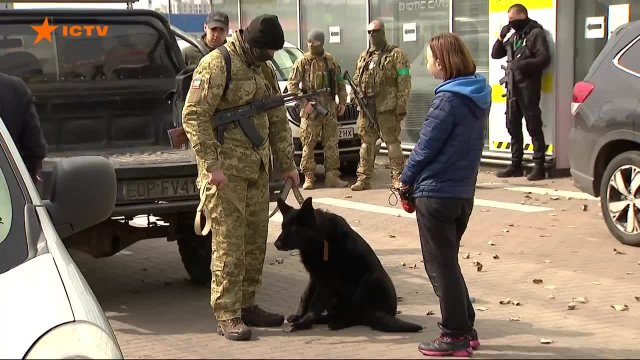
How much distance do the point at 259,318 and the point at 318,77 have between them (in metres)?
6.83

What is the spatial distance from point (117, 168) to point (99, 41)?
70.3 inches

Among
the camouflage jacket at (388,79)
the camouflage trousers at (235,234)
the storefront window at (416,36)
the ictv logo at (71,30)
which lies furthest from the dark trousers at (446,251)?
the storefront window at (416,36)

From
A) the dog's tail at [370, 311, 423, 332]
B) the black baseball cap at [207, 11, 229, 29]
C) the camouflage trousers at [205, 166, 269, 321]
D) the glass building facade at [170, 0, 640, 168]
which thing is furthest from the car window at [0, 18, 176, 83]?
the glass building facade at [170, 0, 640, 168]

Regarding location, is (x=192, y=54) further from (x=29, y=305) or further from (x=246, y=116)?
(x=29, y=305)

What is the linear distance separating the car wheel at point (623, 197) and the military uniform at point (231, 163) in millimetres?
3885

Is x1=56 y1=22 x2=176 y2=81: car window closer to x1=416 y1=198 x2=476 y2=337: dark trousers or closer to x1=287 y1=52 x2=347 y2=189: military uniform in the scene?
x1=416 y1=198 x2=476 y2=337: dark trousers

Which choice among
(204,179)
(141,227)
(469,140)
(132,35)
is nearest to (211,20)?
(132,35)

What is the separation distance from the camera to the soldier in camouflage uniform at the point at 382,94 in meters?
13.0

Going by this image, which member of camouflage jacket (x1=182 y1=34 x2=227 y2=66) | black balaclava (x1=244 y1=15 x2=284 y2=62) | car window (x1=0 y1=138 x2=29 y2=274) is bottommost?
car window (x1=0 y1=138 x2=29 y2=274)

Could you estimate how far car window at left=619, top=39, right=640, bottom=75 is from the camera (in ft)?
30.0

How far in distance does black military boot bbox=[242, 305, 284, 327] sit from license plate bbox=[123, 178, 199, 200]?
3.16 feet

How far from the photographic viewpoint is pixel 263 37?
6.31 m

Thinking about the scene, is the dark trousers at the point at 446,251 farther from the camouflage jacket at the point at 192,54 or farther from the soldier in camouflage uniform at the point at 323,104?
the soldier in camouflage uniform at the point at 323,104

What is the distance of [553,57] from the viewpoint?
1359 cm
